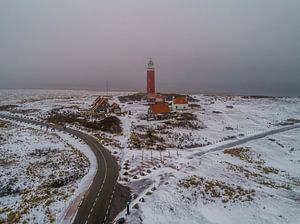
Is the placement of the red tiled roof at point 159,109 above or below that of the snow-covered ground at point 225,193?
above

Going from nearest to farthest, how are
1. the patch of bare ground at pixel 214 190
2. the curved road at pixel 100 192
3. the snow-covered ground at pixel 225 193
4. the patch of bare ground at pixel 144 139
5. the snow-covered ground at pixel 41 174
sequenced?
the curved road at pixel 100 192, the snow-covered ground at pixel 41 174, the snow-covered ground at pixel 225 193, the patch of bare ground at pixel 214 190, the patch of bare ground at pixel 144 139

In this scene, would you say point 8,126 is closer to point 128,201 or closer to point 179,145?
point 179,145

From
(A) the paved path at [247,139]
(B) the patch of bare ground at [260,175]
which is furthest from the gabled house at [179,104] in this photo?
(B) the patch of bare ground at [260,175]

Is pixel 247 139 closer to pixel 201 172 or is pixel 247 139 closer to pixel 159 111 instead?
pixel 201 172

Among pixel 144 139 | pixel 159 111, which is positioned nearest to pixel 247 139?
pixel 144 139

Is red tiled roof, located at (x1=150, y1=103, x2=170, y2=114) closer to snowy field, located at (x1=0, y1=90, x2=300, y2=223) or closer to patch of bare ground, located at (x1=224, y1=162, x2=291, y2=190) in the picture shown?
snowy field, located at (x1=0, y1=90, x2=300, y2=223)

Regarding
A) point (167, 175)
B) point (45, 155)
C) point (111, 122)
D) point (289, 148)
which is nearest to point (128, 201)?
point (167, 175)

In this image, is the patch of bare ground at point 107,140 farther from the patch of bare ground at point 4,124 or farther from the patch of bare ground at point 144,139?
the patch of bare ground at point 4,124
